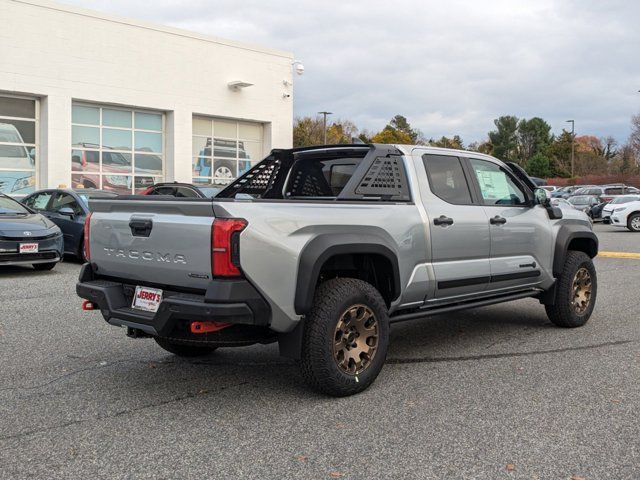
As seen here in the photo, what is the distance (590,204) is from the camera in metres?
30.1

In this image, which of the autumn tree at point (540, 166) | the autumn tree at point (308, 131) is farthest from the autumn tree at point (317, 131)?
the autumn tree at point (540, 166)

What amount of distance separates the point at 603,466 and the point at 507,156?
9399cm

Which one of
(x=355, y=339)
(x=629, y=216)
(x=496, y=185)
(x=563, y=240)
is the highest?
(x=496, y=185)

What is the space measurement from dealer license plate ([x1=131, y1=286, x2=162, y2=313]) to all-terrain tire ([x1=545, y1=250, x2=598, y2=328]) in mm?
4277

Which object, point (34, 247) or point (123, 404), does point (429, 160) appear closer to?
point (123, 404)

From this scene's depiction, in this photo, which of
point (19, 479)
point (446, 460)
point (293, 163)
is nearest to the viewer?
point (19, 479)

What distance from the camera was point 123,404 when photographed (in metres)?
4.39

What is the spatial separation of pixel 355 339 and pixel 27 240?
25.6 feet

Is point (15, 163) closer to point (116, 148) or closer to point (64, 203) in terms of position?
point (116, 148)

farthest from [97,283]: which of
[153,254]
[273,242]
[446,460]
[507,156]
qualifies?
[507,156]

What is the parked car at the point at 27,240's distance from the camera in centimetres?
1038

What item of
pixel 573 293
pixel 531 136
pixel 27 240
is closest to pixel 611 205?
pixel 573 293

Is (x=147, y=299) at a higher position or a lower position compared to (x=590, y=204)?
lower

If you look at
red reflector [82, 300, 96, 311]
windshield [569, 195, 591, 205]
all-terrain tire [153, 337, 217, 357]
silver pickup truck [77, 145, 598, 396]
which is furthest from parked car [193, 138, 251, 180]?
red reflector [82, 300, 96, 311]
